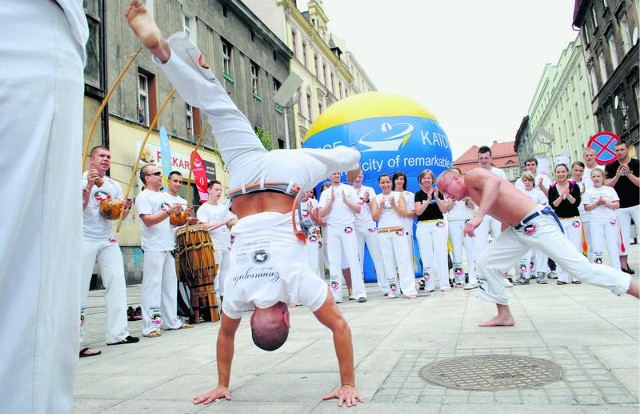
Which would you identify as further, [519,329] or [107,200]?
[107,200]

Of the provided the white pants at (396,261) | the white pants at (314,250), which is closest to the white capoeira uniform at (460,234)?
the white pants at (396,261)

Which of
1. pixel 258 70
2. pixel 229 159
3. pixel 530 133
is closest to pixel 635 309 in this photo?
pixel 229 159

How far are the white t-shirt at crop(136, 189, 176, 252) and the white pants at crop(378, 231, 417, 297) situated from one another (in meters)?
3.90

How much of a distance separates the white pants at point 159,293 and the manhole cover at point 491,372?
13.0 ft

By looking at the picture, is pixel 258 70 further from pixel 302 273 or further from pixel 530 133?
pixel 530 133

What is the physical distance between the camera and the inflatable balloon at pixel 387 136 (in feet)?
39.3

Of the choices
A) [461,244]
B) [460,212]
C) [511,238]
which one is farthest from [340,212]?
[511,238]

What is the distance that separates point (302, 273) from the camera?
122 inches

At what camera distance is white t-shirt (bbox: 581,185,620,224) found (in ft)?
29.2

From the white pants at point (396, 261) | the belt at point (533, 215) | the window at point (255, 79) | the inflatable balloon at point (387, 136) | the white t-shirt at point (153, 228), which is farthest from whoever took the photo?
the window at point (255, 79)

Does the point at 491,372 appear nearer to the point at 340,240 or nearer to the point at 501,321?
the point at 501,321

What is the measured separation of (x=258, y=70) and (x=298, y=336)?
24189mm

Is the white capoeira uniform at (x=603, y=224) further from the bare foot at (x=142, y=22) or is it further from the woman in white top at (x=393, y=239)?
the bare foot at (x=142, y=22)

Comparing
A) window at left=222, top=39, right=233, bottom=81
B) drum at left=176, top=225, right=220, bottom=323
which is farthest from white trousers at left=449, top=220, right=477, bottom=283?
window at left=222, top=39, right=233, bottom=81
